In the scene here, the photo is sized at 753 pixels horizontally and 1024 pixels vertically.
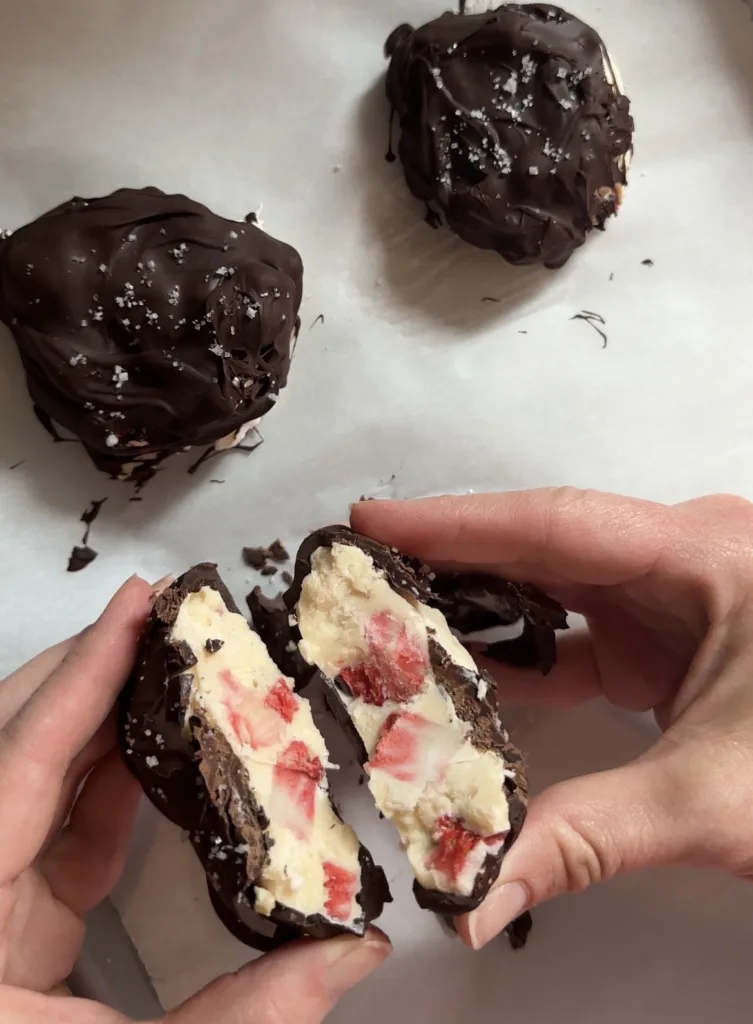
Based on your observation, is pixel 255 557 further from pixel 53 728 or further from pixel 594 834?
pixel 594 834

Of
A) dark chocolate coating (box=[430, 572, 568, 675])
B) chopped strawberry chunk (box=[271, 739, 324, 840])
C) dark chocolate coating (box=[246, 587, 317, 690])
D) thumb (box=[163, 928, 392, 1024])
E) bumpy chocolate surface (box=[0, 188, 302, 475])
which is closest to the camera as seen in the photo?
thumb (box=[163, 928, 392, 1024])

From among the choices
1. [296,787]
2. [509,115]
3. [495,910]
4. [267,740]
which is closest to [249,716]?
[267,740]

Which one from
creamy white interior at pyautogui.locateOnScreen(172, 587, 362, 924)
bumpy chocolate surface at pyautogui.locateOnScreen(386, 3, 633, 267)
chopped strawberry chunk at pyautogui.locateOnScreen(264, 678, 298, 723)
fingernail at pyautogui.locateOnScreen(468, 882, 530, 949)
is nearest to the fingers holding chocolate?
creamy white interior at pyautogui.locateOnScreen(172, 587, 362, 924)

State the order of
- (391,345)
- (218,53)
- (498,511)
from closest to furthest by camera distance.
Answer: (498,511)
(218,53)
(391,345)

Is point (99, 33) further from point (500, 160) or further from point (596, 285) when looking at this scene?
point (596, 285)

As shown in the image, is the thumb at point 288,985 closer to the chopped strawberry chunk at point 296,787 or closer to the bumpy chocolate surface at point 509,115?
the chopped strawberry chunk at point 296,787

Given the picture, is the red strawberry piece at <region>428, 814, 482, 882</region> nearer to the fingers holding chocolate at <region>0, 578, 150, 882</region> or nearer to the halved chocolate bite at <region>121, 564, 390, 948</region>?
the halved chocolate bite at <region>121, 564, 390, 948</region>

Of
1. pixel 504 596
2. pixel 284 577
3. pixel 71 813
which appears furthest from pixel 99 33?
pixel 71 813
